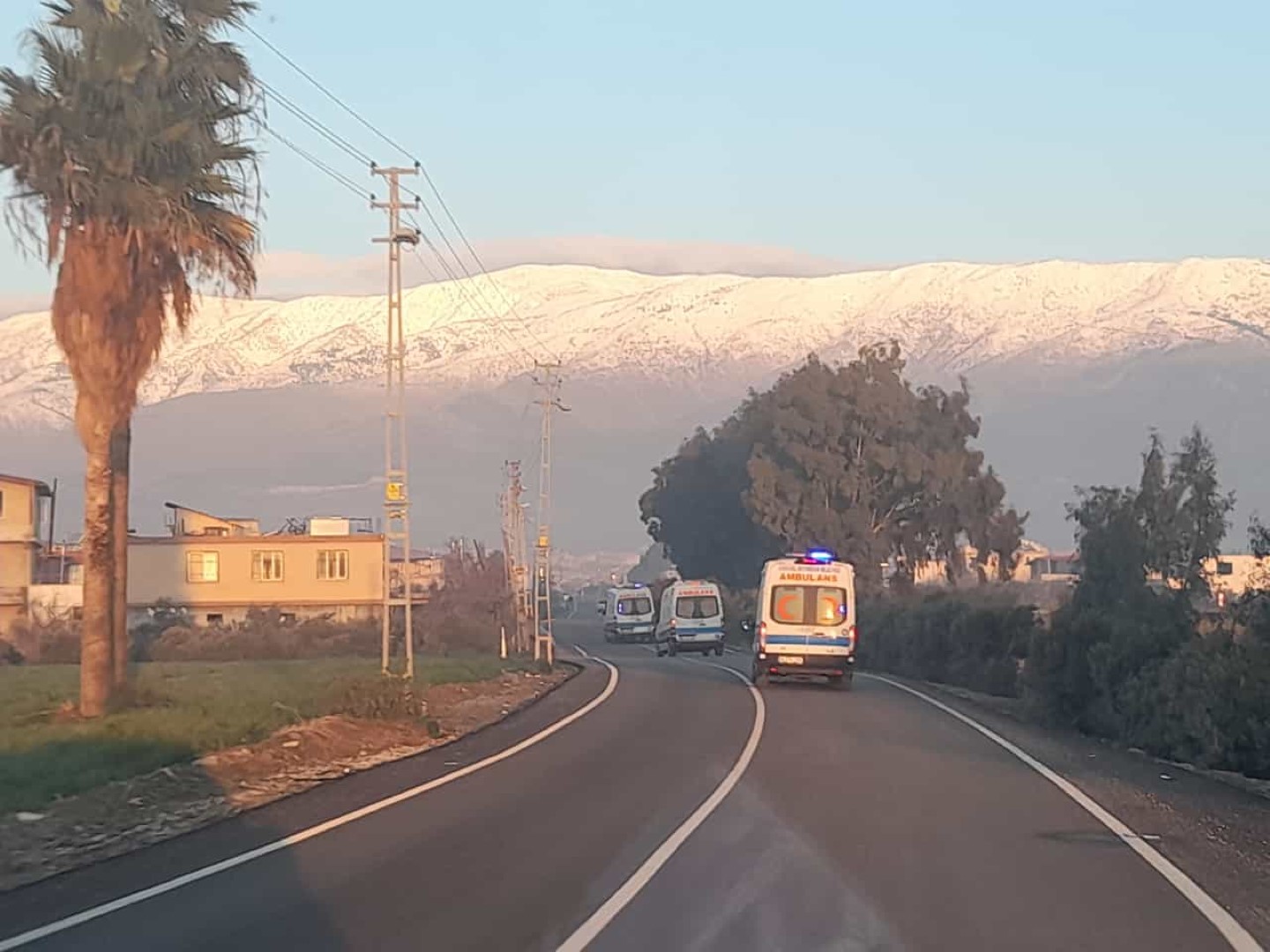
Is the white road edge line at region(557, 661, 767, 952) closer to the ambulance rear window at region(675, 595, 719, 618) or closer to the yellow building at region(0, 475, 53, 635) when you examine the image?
the ambulance rear window at region(675, 595, 719, 618)

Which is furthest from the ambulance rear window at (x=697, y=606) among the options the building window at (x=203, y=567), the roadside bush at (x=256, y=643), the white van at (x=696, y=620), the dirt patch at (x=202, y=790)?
the dirt patch at (x=202, y=790)

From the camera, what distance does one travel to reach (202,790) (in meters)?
17.8

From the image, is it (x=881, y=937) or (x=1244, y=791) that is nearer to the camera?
(x=881, y=937)

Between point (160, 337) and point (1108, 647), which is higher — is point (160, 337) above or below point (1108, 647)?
above

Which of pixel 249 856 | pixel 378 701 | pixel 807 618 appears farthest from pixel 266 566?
pixel 249 856

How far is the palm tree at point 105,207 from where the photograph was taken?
77.0 ft

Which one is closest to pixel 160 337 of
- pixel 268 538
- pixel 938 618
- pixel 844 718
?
pixel 844 718

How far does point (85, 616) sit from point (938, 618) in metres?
27.8

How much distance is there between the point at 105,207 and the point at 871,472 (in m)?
60.5

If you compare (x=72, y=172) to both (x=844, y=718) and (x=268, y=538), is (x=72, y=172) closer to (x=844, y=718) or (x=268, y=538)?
(x=844, y=718)

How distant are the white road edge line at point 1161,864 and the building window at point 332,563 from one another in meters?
59.3

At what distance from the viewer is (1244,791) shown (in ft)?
65.0

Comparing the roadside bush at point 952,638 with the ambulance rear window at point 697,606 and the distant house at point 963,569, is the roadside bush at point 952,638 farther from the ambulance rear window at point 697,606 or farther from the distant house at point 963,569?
the distant house at point 963,569

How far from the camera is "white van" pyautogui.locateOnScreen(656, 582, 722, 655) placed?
65688 mm
